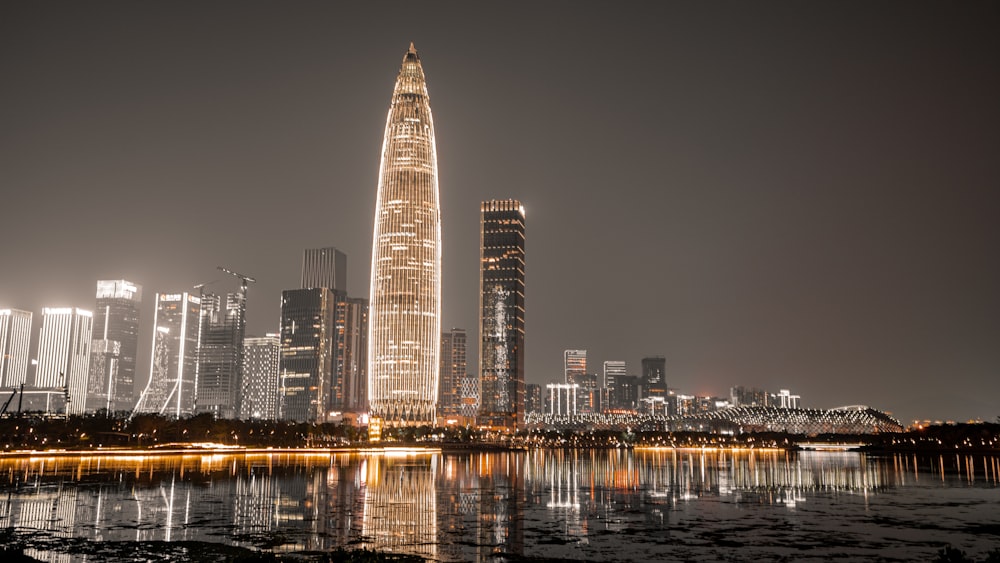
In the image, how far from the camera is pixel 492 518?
171ft

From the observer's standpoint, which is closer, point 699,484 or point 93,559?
point 93,559

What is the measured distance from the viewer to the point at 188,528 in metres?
43.8

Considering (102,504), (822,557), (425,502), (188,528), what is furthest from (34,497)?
(822,557)

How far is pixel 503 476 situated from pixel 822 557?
6477cm

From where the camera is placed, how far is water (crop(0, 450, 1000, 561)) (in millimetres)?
39531

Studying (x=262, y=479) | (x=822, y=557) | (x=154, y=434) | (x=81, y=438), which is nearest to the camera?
(x=822, y=557)

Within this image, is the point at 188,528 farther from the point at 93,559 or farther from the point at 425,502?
the point at 425,502

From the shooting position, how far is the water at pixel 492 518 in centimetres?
3953

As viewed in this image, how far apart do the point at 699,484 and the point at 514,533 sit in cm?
4912

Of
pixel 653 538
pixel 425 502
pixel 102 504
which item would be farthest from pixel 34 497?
pixel 653 538

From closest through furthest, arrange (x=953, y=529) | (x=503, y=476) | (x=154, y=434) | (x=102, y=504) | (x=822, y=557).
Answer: (x=822, y=557) < (x=953, y=529) < (x=102, y=504) < (x=503, y=476) < (x=154, y=434)

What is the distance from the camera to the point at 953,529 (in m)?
49.8

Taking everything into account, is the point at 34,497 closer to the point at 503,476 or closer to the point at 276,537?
the point at 276,537

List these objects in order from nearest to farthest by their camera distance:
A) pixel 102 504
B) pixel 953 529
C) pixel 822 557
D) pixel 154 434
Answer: pixel 822 557
pixel 953 529
pixel 102 504
pixel 154 434
